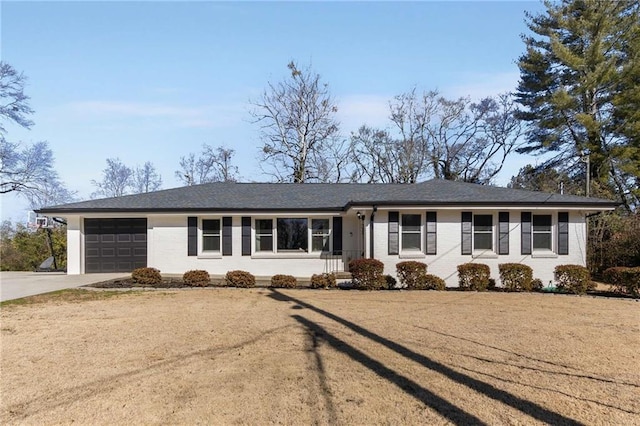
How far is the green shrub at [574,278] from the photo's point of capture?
12523 mm

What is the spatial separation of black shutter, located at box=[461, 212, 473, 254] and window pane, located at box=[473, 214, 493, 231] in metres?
0.28

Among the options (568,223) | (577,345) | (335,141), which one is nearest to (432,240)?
(568,223)

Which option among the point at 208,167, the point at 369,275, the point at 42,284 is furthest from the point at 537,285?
the point at 208,167

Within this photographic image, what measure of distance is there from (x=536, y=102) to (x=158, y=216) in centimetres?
2378

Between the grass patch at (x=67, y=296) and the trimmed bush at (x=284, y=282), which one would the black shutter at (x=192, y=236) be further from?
the trimmed bush at (x=284, y=282)

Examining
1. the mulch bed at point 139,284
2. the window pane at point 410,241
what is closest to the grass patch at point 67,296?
the mulch bed at point 139,284

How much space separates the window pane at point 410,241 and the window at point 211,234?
704 centimetres

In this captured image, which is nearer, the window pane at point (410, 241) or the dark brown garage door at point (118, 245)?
the window pane at point (410, 241)

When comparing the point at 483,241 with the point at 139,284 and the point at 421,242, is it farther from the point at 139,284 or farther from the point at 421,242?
the point at 139,284

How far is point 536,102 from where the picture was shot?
86.3 ft

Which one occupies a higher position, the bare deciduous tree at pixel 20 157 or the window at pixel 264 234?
the bare deciduous tree at pixel 20 157

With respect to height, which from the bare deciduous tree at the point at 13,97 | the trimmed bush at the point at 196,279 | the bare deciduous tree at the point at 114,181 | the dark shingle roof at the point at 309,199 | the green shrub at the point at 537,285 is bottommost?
the green shrub at the point at 537,285

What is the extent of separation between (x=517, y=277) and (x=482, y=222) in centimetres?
233

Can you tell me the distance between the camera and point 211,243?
15.9 metres
